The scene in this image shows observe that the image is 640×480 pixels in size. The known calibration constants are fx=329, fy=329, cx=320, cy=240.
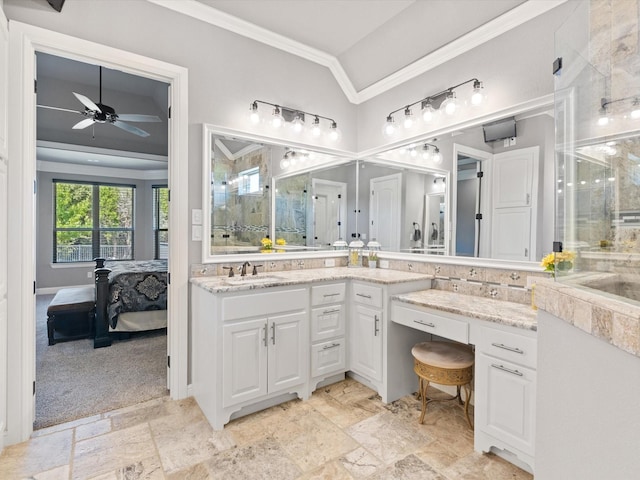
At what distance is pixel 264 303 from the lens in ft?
7.64

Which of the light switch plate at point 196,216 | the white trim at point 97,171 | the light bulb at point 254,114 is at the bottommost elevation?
the light switch plate at point 196,216

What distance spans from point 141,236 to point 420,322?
6.66 m

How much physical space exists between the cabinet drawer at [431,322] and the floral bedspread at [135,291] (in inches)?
111

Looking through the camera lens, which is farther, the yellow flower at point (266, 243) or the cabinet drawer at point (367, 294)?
the yellow flower at point (266, 243)

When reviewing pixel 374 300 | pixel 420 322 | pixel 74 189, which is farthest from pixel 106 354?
pixel 74 189

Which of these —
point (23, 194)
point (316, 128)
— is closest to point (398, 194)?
point (316, 128)

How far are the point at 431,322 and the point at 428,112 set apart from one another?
1803 millimetres

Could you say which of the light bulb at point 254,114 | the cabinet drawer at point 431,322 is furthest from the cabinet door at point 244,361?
the light bulb at point 254,114

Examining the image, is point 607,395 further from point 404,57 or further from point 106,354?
point 106,354

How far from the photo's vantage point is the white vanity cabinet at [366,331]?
2.57m

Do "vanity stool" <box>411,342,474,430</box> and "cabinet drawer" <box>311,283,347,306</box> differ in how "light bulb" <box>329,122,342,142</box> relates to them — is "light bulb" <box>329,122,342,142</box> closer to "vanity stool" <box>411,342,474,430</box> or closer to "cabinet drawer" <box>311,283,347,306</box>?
"cabinet drawer" <box>311,283,347,306</box>

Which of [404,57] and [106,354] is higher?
[404,57]

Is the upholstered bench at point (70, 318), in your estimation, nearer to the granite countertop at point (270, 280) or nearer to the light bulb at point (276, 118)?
the granite countertop at point (270, 280)

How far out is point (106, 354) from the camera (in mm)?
3365
